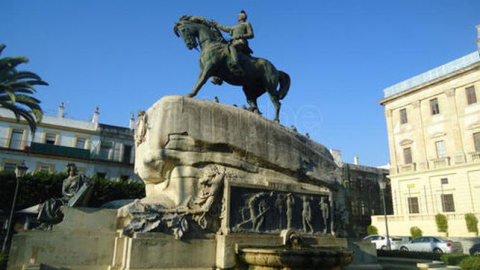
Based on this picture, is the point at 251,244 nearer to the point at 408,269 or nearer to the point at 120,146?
the point at 408,269

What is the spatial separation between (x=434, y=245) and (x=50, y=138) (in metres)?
37.3

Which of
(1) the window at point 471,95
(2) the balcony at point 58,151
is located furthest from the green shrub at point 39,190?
(1) the window at point 471,95

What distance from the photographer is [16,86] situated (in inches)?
965

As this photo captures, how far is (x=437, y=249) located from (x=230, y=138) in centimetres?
1699

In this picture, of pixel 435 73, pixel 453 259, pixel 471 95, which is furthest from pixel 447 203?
pixel 453 259

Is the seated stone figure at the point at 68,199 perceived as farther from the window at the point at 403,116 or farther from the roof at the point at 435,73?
the window at the point at 403,116

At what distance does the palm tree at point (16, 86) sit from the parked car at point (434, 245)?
25.9 meters

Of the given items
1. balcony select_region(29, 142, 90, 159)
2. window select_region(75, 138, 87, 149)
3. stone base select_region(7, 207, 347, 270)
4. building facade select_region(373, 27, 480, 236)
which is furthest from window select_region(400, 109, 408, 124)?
stone base select_region(7, 207, 347, 270)

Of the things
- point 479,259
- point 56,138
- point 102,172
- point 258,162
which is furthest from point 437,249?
point 56,138

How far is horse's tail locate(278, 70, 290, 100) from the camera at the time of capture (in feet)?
43.7

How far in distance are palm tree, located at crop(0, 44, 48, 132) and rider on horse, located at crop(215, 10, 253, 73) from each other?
17579 mm

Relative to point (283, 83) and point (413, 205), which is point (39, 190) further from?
point (413, 205)

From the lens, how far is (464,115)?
A: 1443 inches

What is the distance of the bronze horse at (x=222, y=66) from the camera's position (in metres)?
11.1
